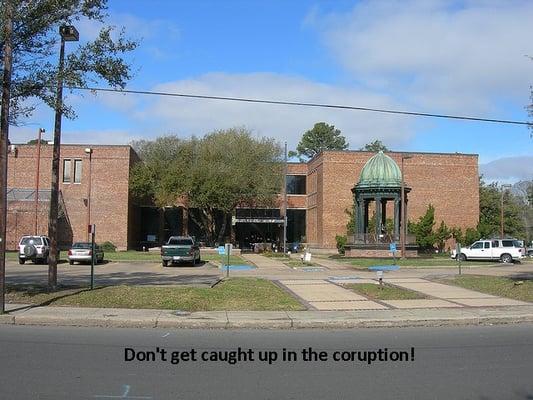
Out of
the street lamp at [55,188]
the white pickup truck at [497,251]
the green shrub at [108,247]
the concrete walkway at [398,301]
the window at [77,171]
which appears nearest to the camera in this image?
the concrete walkway at [398,301]

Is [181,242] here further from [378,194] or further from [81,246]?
[378,194]

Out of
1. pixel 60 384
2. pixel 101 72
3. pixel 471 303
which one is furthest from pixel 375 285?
pixel 60 384

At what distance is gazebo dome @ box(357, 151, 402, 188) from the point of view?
4466 centimetres

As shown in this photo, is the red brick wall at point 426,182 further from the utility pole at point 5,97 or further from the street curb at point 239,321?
the utility pole at point 5,97

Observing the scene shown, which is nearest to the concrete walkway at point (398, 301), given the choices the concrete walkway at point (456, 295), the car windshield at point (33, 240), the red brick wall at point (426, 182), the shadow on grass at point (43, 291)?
the concrete walkway at point (456, 295)

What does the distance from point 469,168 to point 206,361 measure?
59390 millimetres

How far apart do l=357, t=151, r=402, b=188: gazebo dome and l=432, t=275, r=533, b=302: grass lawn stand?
71.9 feet

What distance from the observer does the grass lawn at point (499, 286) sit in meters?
17.1

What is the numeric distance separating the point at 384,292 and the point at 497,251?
29.6 meters

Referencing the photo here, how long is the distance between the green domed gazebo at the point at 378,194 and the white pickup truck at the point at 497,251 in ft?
18.3

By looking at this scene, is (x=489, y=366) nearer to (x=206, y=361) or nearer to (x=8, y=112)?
(x=206, y=361)

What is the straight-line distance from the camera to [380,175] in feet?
149

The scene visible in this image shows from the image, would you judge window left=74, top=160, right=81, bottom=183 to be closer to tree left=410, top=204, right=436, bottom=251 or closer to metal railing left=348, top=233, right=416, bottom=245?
metal railing left=348, top=233, right=416, bottom=245

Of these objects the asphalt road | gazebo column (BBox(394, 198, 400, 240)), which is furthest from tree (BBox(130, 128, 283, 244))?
the asphalt road
